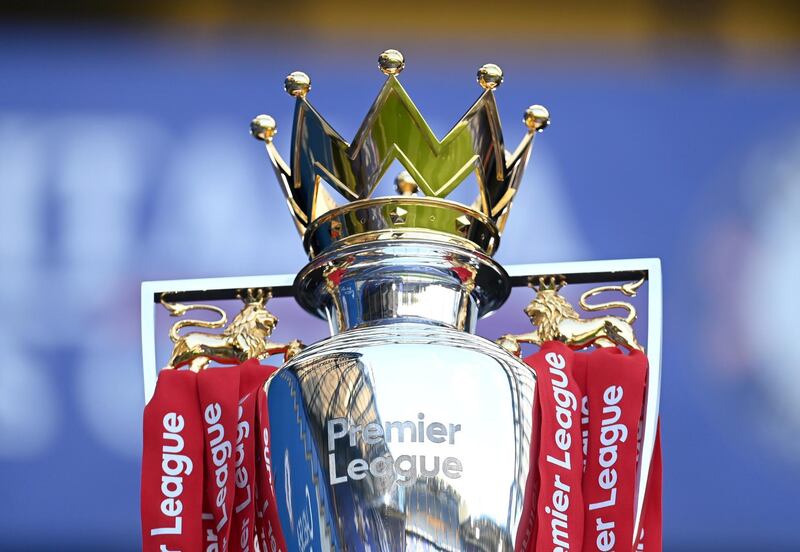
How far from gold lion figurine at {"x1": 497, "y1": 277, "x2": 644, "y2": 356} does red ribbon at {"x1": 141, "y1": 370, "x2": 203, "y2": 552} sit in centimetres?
31

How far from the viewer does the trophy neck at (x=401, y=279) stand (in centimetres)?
122

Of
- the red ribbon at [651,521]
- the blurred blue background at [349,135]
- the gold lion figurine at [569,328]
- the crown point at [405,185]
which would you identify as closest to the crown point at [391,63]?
the crown point at [405,185]

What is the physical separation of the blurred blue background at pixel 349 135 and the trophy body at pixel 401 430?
946 millimetres

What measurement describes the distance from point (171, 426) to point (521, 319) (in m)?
1.01

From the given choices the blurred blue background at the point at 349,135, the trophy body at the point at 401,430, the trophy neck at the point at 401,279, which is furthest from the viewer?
the blurred blue background at the point at 349,135

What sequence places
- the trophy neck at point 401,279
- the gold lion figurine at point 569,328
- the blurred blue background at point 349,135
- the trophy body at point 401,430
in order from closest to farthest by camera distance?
1. the trophy body at point 401,430
2. the trophy neck at point 401,279
3. the gold lion figurine at point 569,328
4. the blurred blue background at point 349,135

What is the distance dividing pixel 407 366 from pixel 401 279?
0.11 m

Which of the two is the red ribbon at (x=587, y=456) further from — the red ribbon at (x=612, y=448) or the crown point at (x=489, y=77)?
the crown point at (x=489, y=77)

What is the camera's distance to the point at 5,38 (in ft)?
8.27

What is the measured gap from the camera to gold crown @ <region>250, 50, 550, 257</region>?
124cm

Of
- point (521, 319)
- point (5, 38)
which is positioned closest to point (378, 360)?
point (521, 319)

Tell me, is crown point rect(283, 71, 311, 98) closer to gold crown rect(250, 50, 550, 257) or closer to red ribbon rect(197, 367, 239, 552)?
gold crown rect(250, 50, 550, 257)

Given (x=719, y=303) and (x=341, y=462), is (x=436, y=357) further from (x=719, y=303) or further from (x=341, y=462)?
(x=719, y=303)

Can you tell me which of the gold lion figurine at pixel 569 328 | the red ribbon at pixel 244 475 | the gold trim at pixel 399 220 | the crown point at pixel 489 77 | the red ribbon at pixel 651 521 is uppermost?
the crown point at pixel 489 77
